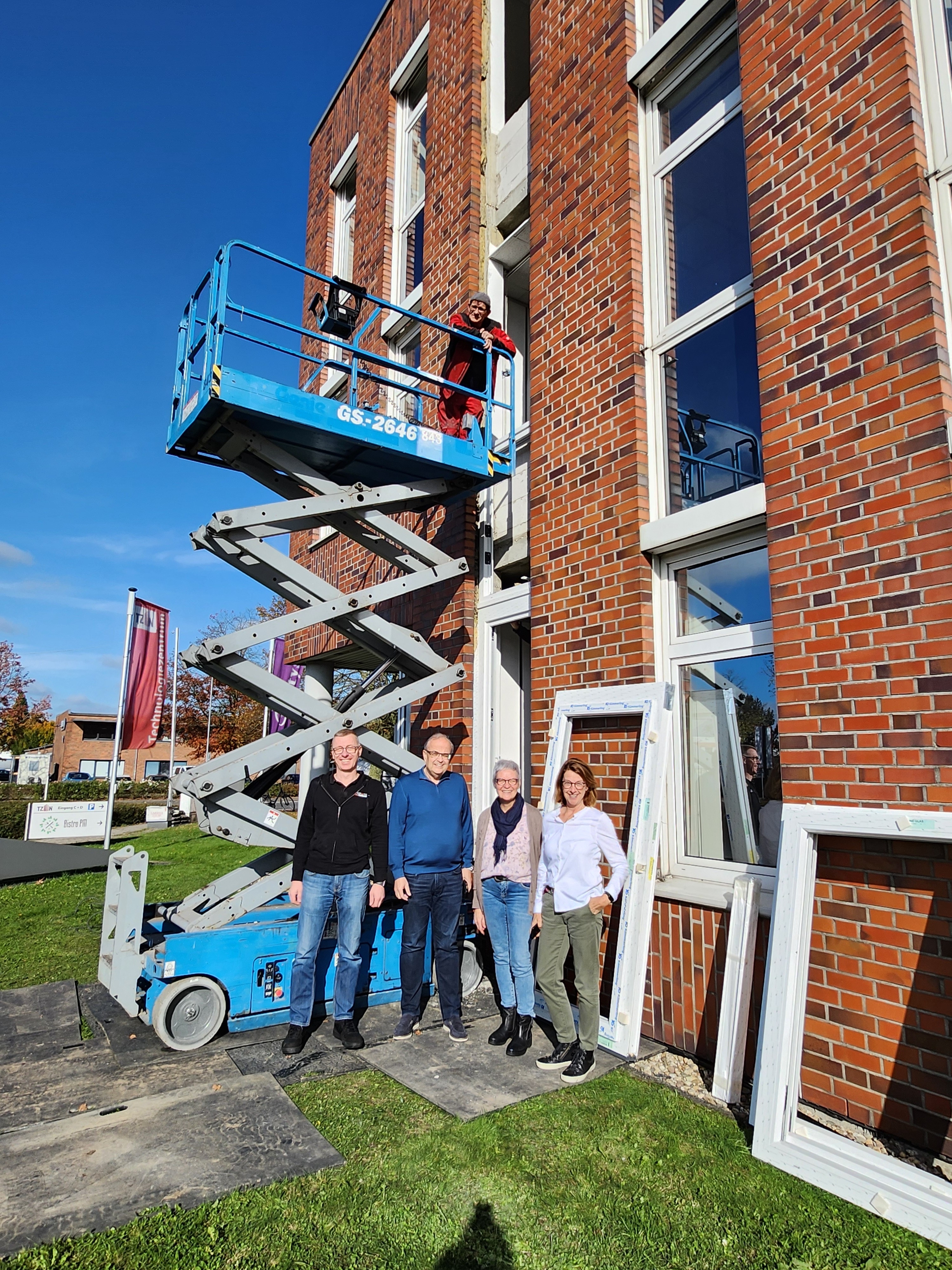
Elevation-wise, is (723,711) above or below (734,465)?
below

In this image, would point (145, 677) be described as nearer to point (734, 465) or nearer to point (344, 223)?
point (344, 223)

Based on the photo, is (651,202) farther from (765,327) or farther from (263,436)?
(263,436)

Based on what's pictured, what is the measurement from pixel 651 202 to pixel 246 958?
20.0ft

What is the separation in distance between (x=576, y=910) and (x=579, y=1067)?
796 millimetres

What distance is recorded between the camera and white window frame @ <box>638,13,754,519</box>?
207 inches

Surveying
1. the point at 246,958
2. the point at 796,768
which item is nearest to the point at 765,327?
the point at 796,768

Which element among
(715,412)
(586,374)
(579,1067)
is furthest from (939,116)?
(579,1067)

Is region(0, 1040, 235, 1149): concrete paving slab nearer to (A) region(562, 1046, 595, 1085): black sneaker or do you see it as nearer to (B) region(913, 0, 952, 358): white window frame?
(A) region(562, 1046, 595, 1085): black sneaker

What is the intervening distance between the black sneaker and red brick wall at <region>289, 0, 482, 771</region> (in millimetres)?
3115

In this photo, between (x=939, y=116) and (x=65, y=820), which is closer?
(x=939, y=116)

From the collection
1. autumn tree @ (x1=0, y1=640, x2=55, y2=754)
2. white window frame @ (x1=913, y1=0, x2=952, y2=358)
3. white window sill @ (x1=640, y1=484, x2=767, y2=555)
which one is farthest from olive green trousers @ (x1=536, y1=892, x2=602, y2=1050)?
autumn tree @ (x1=0, y1=640, x2=55, y2=754)

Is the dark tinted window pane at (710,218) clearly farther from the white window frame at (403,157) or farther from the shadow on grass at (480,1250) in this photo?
the shadow on grass at (480,1250)

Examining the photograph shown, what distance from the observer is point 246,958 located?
4.84 metres

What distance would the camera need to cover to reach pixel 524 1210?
2.88 m
